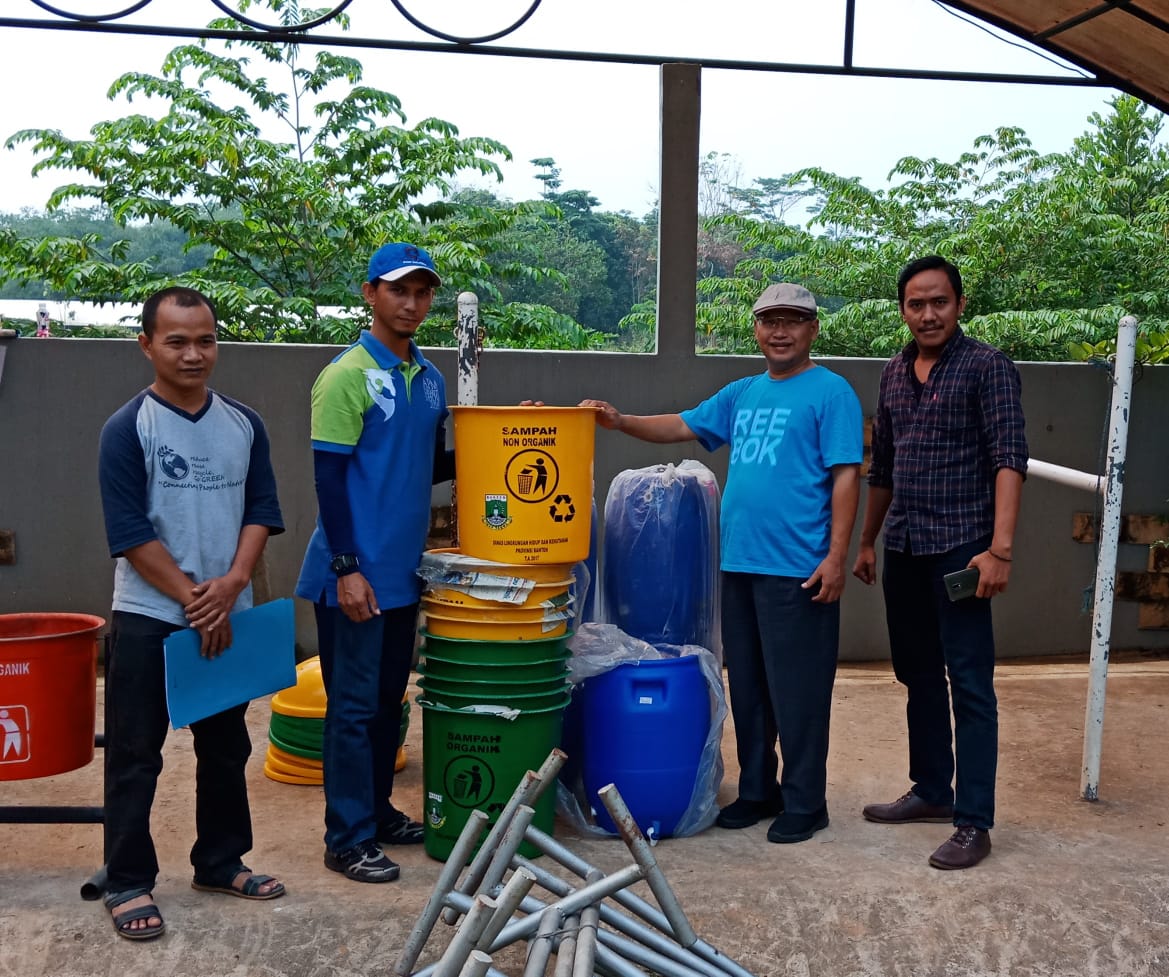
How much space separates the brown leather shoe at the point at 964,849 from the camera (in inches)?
143

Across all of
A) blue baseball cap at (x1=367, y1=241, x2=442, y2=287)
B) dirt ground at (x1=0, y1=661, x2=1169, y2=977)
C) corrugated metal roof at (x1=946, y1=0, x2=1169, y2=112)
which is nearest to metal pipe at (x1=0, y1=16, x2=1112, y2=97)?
corrugated metal roof at (x1=946, y1=0, x2=1169, y2=112)

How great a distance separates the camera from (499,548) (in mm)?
3580

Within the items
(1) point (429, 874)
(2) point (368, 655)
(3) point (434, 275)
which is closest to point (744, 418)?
(3) point (434, 275)

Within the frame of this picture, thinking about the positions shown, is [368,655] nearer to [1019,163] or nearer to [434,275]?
[434,275]

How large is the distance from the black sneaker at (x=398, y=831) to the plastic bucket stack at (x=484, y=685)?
0.62 ft

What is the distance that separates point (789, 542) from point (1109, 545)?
1185 mm

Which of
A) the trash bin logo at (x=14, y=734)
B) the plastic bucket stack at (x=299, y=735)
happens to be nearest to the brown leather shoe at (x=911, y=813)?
the plastic bucket stack at (x=299, y=735)

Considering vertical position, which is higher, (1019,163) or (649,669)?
(1019,163)

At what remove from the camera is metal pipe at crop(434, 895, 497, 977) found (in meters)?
2.22

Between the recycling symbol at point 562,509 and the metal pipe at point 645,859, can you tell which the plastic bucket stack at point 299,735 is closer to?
the recycling symbol at point 562,509

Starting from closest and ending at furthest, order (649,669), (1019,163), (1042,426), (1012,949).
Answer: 1. (1012,949)
2. (649,669)
3. (1042,426)
4. (1019,163)

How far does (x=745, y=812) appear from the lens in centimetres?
400

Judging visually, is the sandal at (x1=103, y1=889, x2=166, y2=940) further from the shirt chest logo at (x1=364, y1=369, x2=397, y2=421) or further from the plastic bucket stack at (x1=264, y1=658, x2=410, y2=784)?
the shirt chest logo at (x1=364, y1=369, x2=397, y2=421)

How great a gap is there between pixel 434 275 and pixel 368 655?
113cm
